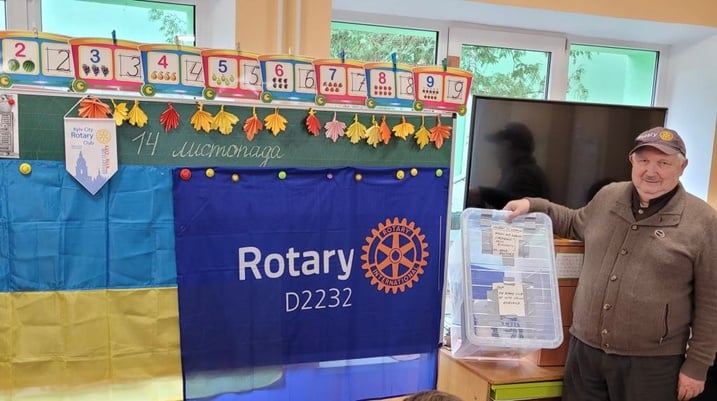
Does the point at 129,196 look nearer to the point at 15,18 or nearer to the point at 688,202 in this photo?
the point at 15,18

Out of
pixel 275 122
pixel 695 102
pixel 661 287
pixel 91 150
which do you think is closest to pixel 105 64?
pixel 91 150

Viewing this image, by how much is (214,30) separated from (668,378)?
2.14 m

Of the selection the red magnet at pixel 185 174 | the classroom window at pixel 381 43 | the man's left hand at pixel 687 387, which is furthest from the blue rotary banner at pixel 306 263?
the classroom window at pixel 381 43

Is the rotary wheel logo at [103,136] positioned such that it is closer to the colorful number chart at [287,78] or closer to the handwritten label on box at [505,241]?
the colorful number chart at [287,78]

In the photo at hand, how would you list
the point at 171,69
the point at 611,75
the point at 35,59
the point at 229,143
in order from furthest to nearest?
1. the point at 611,75
2. the point at 229,143
3. the point at 171,69
4. the point at 35,59

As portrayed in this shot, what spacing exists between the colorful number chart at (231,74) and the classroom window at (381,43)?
0.99 meters

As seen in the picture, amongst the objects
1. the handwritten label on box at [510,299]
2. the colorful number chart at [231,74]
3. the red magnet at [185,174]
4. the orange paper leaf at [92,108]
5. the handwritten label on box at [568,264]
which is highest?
the colorful number chart at [231,74]

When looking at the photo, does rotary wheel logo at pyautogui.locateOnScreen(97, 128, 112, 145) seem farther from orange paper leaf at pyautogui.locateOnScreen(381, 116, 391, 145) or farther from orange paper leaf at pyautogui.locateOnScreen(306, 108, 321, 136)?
orange paper leaf at pyautogui.locateOnScreen(381, 116, 391, 145)

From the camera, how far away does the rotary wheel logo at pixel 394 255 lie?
186cm

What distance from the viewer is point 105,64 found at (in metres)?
1.53

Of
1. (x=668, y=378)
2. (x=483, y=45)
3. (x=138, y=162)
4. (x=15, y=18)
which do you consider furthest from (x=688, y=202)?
(x=15, y=18)

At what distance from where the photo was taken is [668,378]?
1.76m

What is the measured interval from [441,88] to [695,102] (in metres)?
1.80

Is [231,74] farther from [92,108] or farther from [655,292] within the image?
[655,292]
